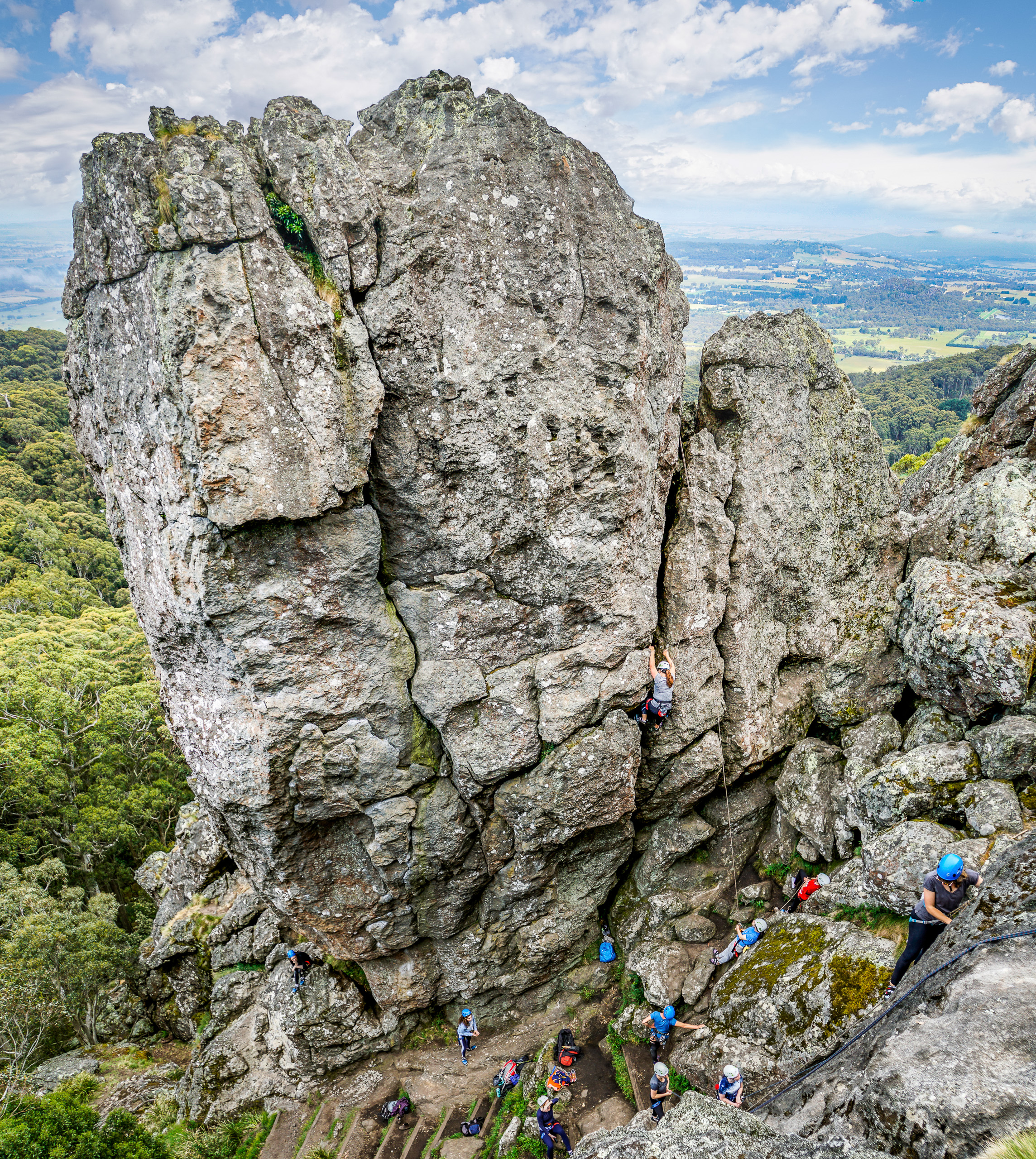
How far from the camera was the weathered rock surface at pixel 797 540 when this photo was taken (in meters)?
19.4

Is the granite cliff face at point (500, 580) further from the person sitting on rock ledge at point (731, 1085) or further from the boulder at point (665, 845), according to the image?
the person sitting on rock ledge at point (731, 1085)

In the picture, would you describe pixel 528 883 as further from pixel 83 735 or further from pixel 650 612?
pixel 83 735

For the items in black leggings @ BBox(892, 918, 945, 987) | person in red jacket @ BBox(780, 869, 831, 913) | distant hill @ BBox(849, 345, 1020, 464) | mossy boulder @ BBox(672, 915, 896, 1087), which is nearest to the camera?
black leggings @ BBox(892, 918, 945, 987)

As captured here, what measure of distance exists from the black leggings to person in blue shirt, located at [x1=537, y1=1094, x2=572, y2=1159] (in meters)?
9.10

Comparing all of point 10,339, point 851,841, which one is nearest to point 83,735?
point 851,841

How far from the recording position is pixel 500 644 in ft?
54.1

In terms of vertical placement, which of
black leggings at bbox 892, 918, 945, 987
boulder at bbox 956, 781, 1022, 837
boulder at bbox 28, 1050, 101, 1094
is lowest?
boulder at bbox 28, 1050, 101, 1094

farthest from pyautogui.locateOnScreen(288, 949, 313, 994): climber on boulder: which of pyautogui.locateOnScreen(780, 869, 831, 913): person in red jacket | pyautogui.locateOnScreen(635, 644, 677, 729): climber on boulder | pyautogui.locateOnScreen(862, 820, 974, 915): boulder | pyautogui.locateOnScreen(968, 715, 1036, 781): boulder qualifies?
pyautogui.locateOnScreen(968, 715, 1036, 781): boulder

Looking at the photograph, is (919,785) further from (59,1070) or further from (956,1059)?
(59,1070)

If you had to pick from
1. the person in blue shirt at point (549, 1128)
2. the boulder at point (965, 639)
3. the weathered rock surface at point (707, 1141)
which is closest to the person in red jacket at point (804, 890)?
the boulder at point (965, 639)

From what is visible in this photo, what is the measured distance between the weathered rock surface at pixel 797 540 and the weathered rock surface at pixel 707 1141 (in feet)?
36.6

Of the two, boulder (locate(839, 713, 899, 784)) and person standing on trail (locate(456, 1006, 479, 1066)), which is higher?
boulder (locate(839, 713, 899, 784))

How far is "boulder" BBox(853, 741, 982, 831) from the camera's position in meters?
14.6

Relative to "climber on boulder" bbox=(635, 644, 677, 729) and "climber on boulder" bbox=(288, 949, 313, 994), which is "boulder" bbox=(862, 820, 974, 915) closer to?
"climber on boulder" bbox=(635, 644, 677, 729)
